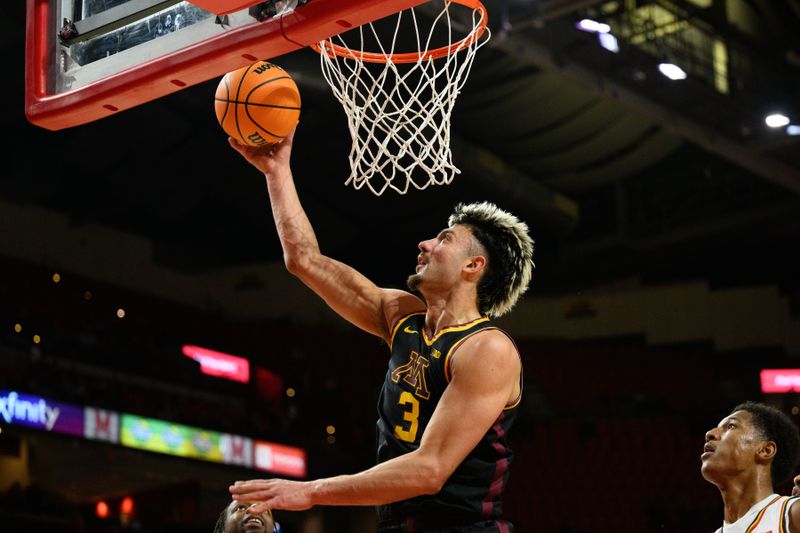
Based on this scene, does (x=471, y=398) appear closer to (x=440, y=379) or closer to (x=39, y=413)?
(x=440, y=379)

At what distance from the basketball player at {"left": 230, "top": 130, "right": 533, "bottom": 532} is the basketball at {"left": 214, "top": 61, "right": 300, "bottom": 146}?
315mm

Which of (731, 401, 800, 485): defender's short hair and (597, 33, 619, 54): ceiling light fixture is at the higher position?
(597, 33, 619, 54): ceiling light fixture

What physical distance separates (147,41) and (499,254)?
57.2 inches

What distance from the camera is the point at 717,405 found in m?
15.2

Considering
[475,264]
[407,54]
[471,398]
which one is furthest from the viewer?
[407,54]

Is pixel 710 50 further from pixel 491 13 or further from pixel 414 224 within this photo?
pixel 414 224

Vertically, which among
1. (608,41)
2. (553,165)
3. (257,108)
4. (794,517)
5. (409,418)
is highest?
(553,165)

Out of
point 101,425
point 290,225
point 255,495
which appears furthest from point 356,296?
point 101,425

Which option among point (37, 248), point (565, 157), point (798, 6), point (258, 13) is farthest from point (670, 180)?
point (258, 13)

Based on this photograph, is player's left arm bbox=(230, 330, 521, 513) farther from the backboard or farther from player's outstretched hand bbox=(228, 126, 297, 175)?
player's outstretched hand bbox=(228, 126, 297, 175)

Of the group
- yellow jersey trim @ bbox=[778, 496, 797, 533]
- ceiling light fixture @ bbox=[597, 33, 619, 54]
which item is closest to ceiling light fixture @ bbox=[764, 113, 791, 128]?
ceiling light fixture @ bbox=[597, 33, 619, 54]

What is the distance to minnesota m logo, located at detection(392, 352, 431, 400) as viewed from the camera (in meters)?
3.26

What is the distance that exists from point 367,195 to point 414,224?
125cm

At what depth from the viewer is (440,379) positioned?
10.7 ft
